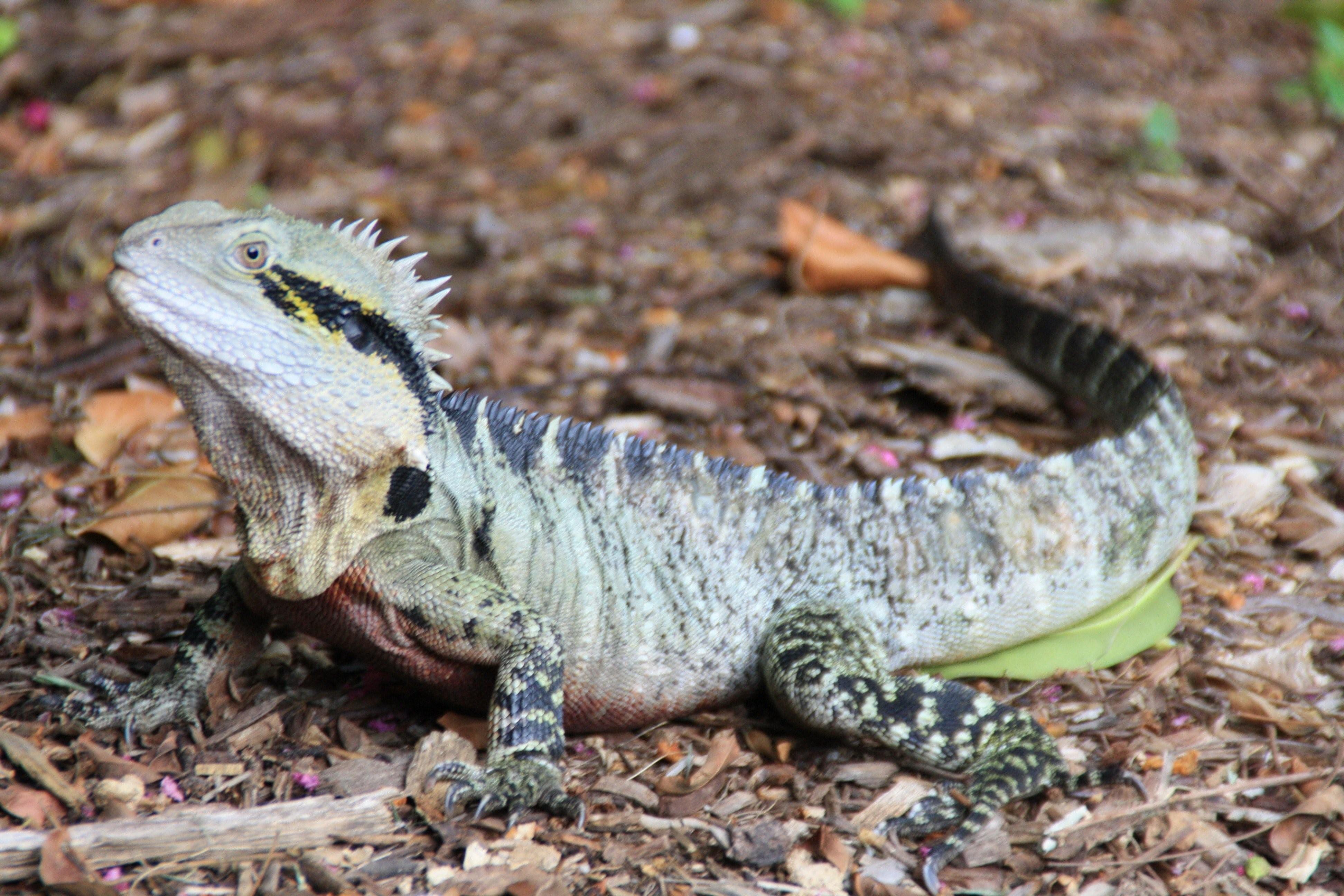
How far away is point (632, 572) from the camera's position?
4082 millimetres

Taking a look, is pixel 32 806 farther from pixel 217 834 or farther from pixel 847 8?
pixel 847 8

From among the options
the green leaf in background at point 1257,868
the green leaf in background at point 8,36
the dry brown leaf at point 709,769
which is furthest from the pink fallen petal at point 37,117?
the green leaf in background at point 1257,868

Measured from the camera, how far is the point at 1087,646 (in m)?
4.47

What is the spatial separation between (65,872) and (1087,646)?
3558 mm

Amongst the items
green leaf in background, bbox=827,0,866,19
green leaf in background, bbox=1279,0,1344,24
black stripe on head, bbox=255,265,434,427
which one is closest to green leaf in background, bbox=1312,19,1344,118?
green leaf in background, bbox=1279,0,1344,24

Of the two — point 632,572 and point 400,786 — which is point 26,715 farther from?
point 632,572

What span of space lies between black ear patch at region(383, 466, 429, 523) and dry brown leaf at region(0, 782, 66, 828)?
4.21ft

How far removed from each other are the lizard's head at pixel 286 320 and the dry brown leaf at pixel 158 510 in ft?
5.66

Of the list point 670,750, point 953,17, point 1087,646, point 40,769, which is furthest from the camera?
point 953,17

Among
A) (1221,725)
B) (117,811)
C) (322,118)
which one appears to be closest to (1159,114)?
(1221,725)

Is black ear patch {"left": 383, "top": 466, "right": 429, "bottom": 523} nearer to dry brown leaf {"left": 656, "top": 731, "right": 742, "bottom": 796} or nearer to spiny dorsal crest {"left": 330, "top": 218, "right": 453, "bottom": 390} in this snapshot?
spiny dorsal crest {"left": 330, "top": 218, "right": 453, "bottom": 390}

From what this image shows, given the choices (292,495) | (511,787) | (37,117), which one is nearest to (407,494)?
(292,495)

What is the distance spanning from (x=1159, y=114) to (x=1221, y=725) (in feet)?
18.5

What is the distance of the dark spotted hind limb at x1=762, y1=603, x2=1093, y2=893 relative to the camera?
12.3 feet
